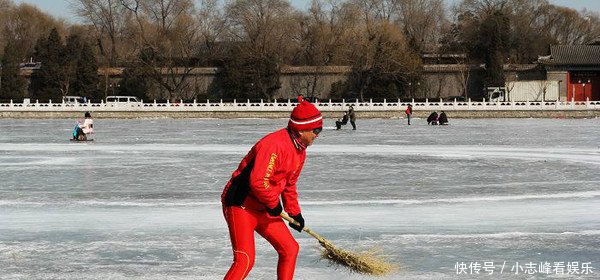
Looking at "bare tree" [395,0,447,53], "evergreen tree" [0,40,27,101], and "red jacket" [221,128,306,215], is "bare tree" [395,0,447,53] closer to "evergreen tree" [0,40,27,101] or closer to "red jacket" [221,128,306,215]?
"evergreen tree" [0,40,27,101]

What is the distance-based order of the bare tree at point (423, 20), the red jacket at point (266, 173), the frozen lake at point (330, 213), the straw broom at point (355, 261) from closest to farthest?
the red jacket at point (266, 173)
the straw broom at point (355, 261)
the frozen lake at point (330, 213)
the bare tree at point (423, 20)

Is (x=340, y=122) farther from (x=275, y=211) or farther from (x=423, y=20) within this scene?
(x=423, y=20)

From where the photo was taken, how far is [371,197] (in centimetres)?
1154

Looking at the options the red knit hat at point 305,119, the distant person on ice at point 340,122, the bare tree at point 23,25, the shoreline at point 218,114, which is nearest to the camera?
the red knit hat at point 305,119

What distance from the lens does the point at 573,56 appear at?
62.9 meters

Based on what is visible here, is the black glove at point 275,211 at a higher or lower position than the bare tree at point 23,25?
lower

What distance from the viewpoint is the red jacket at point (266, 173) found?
5094mm

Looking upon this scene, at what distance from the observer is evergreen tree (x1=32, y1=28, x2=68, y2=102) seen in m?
63.2

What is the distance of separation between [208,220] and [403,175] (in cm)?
555

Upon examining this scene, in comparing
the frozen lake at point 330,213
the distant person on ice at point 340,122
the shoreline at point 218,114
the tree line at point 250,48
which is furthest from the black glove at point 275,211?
the tree line at point 250,48

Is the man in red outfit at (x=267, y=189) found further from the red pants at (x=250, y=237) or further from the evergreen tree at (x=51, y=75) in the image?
the evergreen tree at (x=51, y=75)

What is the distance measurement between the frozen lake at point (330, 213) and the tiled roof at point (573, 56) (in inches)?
1768

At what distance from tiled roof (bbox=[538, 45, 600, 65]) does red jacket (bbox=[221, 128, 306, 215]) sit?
59939 mm

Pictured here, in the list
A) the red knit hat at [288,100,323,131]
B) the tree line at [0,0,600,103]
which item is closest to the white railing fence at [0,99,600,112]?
the tree line at [0,0,600,103]
